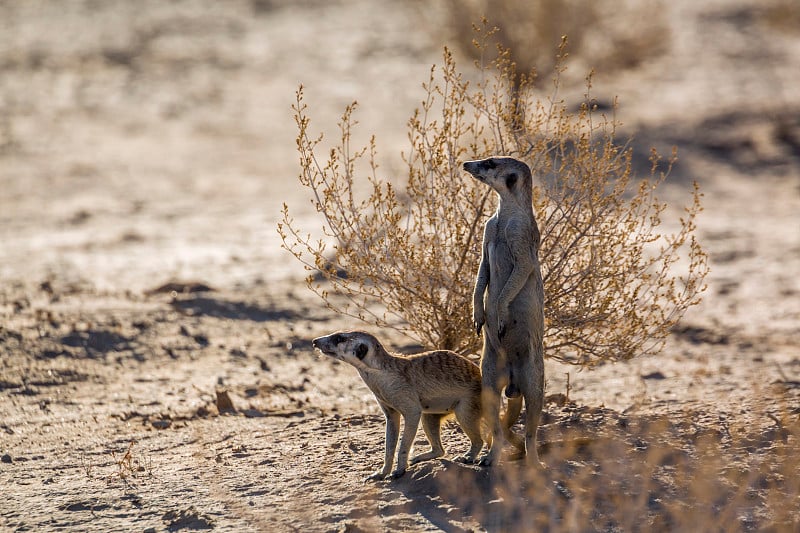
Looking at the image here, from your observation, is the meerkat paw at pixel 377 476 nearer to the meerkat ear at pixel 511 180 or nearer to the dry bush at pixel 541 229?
the dry bush at pixel 541 229

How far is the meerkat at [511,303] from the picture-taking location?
5832mm

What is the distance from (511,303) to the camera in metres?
5.92

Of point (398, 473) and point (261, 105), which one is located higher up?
point (261, 105)

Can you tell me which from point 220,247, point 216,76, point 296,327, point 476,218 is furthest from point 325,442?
point 216,76

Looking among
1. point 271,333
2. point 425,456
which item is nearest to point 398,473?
point 425,456

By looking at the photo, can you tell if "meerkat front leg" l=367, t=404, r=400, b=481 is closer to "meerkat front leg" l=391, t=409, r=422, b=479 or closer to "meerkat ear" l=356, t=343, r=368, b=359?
"meerkat front leg" l=391, t=409, r=422, b=479

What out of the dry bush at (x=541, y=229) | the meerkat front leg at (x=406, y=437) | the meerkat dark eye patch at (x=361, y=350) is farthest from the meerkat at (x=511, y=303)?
the dry bush at (x=541, y=229)

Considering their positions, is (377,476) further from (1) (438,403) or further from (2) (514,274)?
(2) (514,274)

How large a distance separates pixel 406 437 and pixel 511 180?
1581 mm

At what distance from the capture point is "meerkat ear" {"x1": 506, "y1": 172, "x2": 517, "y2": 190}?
5.83 m

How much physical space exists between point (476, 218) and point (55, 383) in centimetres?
400

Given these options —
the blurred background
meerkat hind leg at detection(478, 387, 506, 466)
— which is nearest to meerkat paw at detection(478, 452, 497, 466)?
meerkat hind leg at detection(478, 387, 506, 466)

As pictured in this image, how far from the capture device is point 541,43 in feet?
66.0

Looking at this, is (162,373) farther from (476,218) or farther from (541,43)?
(541,43)
